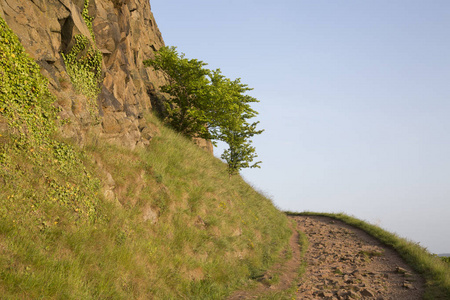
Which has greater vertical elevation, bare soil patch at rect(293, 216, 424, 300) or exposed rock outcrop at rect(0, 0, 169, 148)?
exposed rock outcrop at rect(0, 0, 169, 148)

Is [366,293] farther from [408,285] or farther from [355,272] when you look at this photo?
[355,272]

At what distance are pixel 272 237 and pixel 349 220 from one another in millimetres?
12116

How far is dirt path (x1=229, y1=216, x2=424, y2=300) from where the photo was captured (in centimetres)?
922

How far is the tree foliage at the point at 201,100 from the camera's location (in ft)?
63.8

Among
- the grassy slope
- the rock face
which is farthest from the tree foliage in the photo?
the grassy slope

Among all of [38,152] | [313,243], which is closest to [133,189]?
[38,152]

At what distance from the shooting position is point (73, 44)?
1095 cm

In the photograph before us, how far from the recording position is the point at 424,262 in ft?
40.9

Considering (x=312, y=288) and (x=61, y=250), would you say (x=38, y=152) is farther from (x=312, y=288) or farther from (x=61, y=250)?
(x=312, y=288)

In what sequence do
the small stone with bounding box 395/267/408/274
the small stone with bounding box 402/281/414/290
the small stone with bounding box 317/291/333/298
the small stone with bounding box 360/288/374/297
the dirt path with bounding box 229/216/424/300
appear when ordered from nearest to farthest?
the small stone with bounding box 317/291/333/298, the small stone with bounding box 360/288/374/297, the dirt path with bounding box 229/216/424/300, the small stone with bounding box 402/281/414/290, the small stone with bounding box 395/267/408/274

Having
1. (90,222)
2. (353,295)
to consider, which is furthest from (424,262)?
(90,222)

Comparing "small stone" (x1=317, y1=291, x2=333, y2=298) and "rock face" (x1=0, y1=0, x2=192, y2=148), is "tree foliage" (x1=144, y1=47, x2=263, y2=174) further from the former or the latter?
"small stone" (x1=317, y1=291, x2=333, y2=298)

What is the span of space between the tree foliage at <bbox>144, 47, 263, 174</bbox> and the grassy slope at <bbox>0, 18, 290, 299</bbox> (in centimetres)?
825

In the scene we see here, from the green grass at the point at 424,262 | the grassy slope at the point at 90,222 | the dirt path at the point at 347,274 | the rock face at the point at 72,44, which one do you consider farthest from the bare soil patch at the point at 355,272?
the rock face at the point at 72,44
